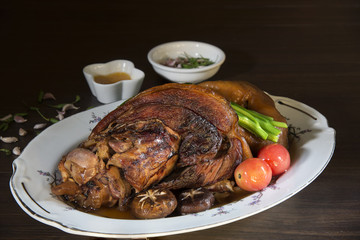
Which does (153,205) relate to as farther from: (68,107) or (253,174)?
(68,107)

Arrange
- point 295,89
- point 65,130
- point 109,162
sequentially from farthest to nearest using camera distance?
1. point 295,89
2. point 65,130
3. point 109,162

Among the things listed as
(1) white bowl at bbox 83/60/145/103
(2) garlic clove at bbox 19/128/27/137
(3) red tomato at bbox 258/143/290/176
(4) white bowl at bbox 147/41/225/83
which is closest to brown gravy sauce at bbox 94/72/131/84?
(1) white bowl at bbox 83/60/145/103

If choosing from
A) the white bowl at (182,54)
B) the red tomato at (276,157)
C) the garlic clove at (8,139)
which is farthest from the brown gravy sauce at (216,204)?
the white bowl at (182,54)

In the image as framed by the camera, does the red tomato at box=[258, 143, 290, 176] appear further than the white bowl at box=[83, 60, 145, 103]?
No

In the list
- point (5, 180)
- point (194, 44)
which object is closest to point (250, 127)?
point (5, 180)

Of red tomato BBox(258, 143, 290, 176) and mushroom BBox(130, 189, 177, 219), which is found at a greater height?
red tomato BBox(258, 143, 290, 176)

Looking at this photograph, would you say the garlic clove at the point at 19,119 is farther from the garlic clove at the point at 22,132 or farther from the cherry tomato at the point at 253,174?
the cherry tomato at the point at 253,174

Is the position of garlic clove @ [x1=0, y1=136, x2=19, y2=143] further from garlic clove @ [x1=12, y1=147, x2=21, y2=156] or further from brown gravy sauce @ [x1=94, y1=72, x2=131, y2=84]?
brown gravy sauce @ [x1=94, y1=72, x2=131, y2=84]

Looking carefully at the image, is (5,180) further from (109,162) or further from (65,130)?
(109,162)
